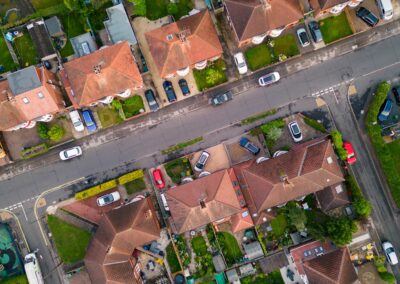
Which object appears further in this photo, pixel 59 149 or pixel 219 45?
pixel 59 149

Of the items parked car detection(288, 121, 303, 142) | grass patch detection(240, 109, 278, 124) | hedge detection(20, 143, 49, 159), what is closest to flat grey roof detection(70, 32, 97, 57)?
hedge detection(20, 143, 49, 159)

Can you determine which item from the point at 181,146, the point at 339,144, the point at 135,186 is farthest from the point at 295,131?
the point at 135,186

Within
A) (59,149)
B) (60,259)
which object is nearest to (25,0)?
(59,149)

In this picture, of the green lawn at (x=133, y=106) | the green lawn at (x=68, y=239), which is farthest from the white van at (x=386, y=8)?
the green lawn at (x=68, y=239)

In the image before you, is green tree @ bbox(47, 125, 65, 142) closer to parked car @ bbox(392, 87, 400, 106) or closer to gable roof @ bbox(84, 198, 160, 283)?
gable roof @ bbox(84, 198, 160, 283)

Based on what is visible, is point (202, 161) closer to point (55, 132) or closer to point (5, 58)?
point (55, 132)

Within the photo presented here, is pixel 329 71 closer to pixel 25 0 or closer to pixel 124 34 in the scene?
pixel 124 34
